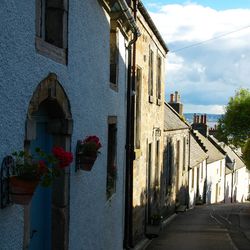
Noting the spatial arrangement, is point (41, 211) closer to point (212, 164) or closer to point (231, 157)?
point (212, 164)

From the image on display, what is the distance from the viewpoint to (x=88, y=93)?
24.9 feet

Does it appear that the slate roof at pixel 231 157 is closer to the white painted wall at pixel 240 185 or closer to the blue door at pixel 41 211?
the white painted wall at pixel 240 185

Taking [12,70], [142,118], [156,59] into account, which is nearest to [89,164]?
[12,70]

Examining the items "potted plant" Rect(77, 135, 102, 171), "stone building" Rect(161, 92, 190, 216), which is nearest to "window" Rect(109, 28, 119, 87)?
"potted plant" Rect(77, 135, 102, 171)

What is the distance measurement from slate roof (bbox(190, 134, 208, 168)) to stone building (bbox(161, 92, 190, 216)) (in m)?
2.35

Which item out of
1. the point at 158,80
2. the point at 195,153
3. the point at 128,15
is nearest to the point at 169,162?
the point at 158,80

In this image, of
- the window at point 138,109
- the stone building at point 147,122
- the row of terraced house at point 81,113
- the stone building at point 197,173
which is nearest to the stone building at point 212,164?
the stone building at point 197,173

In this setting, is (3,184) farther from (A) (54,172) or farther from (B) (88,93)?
(B) (88,93)

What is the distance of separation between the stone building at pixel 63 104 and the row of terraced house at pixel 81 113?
1cm

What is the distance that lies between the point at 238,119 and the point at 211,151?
1138 cm

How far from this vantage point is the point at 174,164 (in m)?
25.0

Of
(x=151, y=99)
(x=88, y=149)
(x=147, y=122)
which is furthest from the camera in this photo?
(x=151, y=99)

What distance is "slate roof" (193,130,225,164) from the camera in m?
41.8

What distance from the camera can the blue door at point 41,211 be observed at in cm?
578
